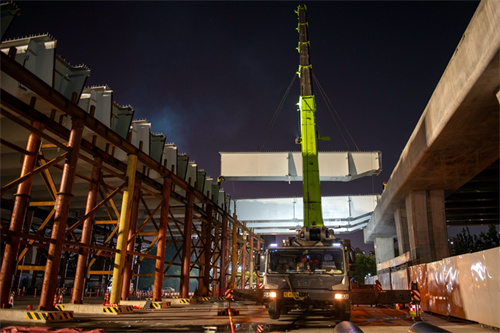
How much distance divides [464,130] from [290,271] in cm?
788

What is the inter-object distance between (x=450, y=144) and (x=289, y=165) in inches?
538

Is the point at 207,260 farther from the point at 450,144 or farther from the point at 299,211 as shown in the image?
the point at 450,144

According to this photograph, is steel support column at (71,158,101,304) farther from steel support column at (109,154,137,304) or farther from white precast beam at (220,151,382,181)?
white precast beam at (220,151,382,181)

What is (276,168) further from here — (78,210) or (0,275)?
(0,275)

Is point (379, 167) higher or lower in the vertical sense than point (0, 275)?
higher

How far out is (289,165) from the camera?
2719 centimetres

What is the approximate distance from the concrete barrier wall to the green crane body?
5.08 meters

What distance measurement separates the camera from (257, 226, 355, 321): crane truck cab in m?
11.5

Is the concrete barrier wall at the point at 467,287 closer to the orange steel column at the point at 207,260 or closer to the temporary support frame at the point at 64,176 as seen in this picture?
the temporary support frame at the point at 64,176

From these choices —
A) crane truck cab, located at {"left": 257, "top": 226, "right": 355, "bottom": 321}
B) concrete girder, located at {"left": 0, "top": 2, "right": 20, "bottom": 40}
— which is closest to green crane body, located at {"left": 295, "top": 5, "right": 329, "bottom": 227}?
crane truck cab, located at {"left": 257, "top": 226, "right": 355, "bottom": 321}

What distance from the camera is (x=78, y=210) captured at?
27.8m

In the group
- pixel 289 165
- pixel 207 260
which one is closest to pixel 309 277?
pixel 289 165

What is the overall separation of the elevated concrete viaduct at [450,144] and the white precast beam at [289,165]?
2.56 m

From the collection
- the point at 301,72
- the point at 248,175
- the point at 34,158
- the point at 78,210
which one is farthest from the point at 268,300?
the point at 78,210
